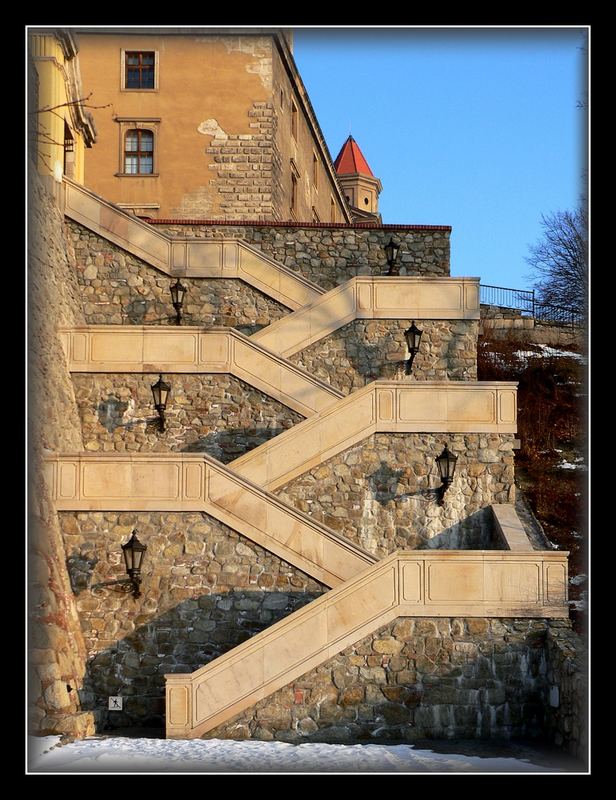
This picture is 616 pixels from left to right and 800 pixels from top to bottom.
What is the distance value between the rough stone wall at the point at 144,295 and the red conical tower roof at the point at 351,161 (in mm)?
72151

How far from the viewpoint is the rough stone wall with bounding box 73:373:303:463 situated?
70.0ft

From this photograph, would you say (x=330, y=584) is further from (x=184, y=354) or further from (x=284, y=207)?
(x=284, y=207)

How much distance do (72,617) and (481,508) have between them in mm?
6351

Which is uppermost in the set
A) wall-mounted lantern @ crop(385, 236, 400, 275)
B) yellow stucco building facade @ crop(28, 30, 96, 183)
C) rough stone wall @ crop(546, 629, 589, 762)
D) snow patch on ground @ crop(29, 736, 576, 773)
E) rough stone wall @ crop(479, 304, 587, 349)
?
yellow stucco building facade @ crop(28, 30, 96, 183)

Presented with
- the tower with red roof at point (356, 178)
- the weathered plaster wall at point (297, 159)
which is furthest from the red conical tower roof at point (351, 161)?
the weathered plaster wall at point (297, 159)

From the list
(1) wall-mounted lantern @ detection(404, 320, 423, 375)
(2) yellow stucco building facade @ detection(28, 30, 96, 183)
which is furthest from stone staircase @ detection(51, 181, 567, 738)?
(2) yellow stucco building facade @ detection(28, 30, 96, 183)

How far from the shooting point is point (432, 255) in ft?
89.2

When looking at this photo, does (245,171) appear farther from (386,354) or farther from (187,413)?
(187,413)

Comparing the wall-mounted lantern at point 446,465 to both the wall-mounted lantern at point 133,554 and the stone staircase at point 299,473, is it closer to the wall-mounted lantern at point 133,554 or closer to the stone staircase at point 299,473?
the stone staircase at point 299,473

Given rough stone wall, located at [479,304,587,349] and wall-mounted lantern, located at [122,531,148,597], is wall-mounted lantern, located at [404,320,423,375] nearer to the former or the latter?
wall-mounted lantern, located at [122,531,148,597]

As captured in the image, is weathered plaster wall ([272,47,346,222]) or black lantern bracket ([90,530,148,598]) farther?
weathered plaster wall ([272,47,346,222])

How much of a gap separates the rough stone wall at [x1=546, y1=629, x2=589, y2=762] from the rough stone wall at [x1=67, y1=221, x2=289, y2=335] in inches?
390

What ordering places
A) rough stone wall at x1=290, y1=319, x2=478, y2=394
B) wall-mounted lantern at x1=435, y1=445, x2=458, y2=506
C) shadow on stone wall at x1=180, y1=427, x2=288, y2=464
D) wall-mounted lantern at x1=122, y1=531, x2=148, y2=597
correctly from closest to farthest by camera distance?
wall-mounted lantern at x1=122, y1=531, x2=148, y2=597
wall-mounted lantern at x1=435, y1=445, x2=458, y2=506
shadow on stone wall at x1=180, y1=427, x2=288, y2=464
rough stone wall at x1=290, y1=319, x2=478, y2=394

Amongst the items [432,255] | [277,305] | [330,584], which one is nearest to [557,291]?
[432,255]
